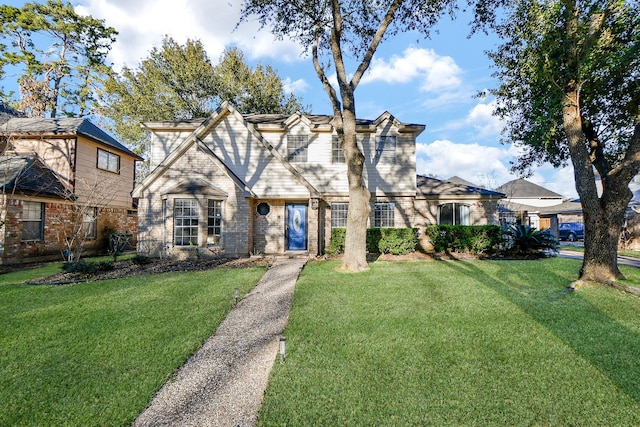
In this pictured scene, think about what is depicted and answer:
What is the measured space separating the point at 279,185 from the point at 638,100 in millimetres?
11937

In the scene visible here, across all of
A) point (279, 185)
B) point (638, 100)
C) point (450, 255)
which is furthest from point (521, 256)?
point (279, 185)

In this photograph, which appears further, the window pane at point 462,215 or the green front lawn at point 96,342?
the window pane at point 462,215

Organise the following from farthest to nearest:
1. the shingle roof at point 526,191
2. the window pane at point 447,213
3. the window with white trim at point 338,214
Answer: the shingle roof at point 526,191 < the window pane at point 447,213 < the window with white trim at point 338,214

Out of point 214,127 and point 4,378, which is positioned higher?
point 214,127

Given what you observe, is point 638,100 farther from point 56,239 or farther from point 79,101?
point 79,101

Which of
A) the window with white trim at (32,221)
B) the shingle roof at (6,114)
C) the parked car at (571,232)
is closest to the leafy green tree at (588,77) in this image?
the window with white trim at (32,221)

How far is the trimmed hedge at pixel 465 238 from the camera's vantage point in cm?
Result: 1258

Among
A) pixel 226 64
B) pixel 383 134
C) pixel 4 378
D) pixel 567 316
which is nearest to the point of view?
pixel 4 378

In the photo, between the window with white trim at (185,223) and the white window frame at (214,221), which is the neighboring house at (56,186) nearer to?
the window with white trim at (185,223)

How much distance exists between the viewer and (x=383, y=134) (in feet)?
46.7

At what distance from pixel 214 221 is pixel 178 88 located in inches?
735

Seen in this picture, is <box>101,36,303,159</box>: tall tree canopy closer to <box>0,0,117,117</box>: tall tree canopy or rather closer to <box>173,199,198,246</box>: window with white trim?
<box>0,0,117,117</box>: tall tree canopy

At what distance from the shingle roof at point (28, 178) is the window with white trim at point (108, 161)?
7.47 feet

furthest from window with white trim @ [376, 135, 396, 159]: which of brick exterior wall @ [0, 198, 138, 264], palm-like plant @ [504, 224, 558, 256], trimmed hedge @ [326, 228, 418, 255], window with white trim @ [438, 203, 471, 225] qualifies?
brick exterior wall @ [0, 198, 138, 264]
